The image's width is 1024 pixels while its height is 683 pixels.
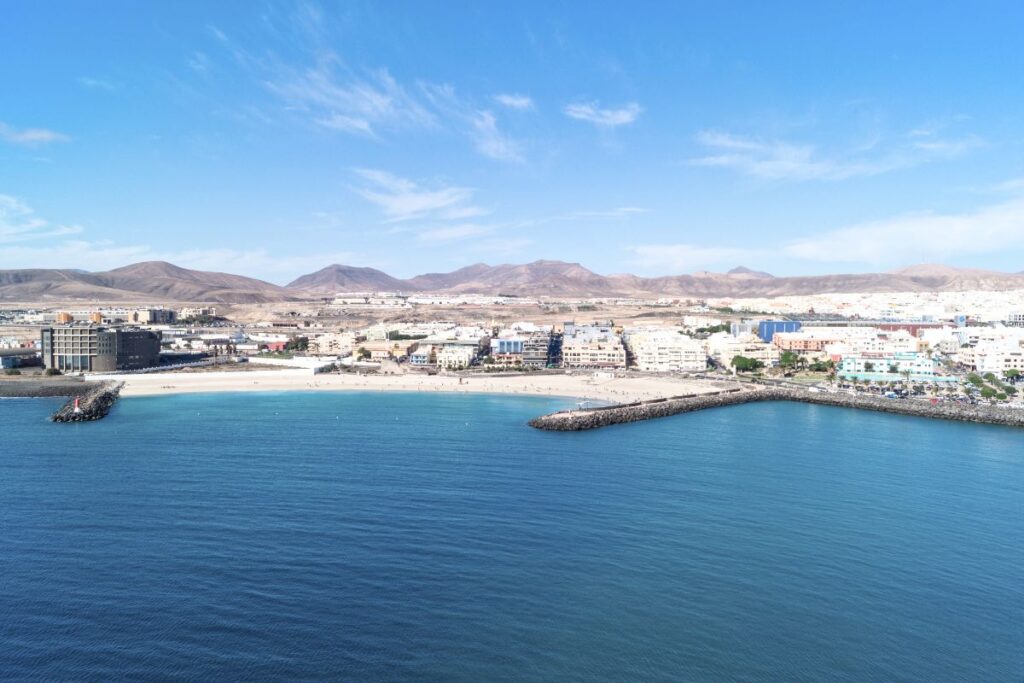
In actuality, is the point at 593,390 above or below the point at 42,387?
above

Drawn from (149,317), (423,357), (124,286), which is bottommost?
(423,357)

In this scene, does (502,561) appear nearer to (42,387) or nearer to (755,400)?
(755,400)

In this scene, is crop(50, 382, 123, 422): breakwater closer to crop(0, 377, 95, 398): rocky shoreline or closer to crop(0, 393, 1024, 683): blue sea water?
crop(0, 377, 95, 398): rocky shoreline

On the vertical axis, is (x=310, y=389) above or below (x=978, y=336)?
below

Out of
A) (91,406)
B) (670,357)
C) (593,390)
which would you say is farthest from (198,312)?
(593,390)

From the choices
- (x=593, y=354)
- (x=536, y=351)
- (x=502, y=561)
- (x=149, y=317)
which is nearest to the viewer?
(x=502, y=561)

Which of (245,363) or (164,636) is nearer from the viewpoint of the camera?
(164,636)

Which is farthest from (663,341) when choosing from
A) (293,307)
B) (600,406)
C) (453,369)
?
(293,307)

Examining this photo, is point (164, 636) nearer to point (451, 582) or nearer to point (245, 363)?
point (451, 582)
